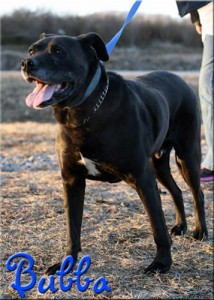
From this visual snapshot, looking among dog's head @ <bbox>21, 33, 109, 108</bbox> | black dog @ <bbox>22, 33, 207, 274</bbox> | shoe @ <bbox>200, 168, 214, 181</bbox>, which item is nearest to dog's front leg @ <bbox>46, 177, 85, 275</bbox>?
black dog @ <bbox>22, 33, 207, 274</bbox>

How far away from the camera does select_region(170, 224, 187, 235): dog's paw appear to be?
14.3ft

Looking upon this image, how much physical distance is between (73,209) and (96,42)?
1095 millimetres

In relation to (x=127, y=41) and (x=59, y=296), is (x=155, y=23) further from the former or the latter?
(x=59, y=296)

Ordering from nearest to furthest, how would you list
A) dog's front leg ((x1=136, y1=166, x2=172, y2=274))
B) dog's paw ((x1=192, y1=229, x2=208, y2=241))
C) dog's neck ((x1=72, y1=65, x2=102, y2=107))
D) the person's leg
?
Result: 1. dog's neck ((x1=72, y1=65, x2=102, y2=107))
2. dog's front leg ((x1=136, y1=166, x2=172, y2=274))
3. dog's paw ((x1=192, y1=229, x2=208, y2=241))
4. the person's leg

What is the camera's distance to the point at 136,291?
3.20 metres

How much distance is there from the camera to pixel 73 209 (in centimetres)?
365

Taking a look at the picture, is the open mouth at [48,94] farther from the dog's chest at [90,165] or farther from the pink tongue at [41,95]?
the dog's chest at [90,165]

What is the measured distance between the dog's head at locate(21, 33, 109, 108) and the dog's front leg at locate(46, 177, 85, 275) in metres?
0.64

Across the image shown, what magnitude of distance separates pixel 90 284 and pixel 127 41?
1200 inches

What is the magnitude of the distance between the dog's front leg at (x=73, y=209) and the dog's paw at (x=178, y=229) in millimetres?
991

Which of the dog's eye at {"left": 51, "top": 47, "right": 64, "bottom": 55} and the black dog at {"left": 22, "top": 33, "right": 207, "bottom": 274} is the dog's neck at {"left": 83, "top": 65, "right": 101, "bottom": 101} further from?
the dog's eye at {"left": 51, "top": 47, "right": 64, "bottom": 55}

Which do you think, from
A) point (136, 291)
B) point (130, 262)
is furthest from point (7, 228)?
point (136, 291)

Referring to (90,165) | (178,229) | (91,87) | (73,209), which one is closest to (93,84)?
(91,87)

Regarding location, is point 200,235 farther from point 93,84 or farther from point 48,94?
point 48,94
